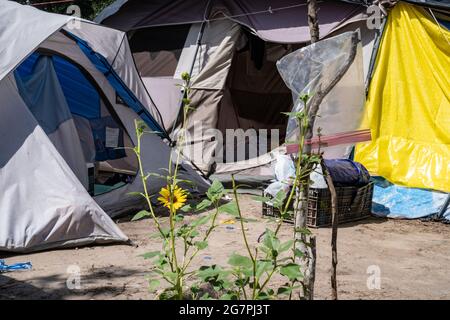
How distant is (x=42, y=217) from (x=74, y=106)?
2179mm

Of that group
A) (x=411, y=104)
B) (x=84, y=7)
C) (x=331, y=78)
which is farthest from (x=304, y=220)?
(x=84, y=7)

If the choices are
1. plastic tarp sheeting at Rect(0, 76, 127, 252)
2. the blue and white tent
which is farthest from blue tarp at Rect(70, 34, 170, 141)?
plastic tarp sheeting at Rect(0, 76, 127, 252)

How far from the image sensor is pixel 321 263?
4.26m

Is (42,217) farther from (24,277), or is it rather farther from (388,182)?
(388,182)

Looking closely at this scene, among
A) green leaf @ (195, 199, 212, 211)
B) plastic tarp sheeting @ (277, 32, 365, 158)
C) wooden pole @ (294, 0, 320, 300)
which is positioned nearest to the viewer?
green leaf @ (195, 199, 212, 211)

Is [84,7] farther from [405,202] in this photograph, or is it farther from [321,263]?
[321,263]

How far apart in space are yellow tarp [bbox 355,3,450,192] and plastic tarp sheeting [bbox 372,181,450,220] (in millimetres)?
105

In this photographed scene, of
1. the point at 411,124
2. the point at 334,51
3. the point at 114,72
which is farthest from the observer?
the point at 411,124

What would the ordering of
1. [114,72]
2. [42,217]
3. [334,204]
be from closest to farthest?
[334,204] → [42,217] → [114,72]

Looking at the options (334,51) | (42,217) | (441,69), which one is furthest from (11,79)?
(441,69)

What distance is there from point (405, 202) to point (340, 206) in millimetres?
883

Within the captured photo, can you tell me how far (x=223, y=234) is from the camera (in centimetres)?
507

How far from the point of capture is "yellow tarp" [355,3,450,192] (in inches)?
243

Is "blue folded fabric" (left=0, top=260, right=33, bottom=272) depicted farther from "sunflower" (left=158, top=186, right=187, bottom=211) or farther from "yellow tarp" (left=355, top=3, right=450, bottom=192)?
"yellow tarp" (left=355, top=3, right=450, bottom=192)
